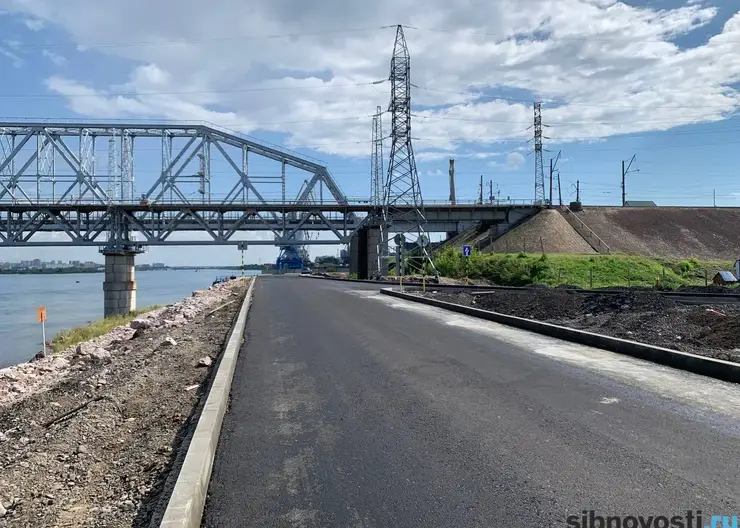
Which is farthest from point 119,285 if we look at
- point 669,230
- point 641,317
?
point 669,230

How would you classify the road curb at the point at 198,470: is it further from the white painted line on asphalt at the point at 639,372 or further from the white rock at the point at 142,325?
the white rock at the point at 142,325

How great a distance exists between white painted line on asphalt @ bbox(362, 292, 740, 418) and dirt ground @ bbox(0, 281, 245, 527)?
6.26 m

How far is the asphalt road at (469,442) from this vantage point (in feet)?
14.4

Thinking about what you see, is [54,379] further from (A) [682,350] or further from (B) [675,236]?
(B) [675,236]

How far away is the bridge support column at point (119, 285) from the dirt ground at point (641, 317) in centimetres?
4775

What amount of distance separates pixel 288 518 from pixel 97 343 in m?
19.0

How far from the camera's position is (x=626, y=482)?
188 inches

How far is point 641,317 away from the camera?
50.9 feet

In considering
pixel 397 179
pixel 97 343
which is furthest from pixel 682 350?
pixel 397 179

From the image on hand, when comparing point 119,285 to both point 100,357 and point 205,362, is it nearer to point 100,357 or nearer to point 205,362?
point 100,357

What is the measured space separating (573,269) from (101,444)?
50788 mm

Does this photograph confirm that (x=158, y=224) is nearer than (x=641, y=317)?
No

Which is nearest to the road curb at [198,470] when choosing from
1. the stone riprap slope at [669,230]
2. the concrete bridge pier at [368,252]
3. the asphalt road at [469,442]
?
the asphalt road at [469,442]

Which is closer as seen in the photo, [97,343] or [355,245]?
[97,343]
